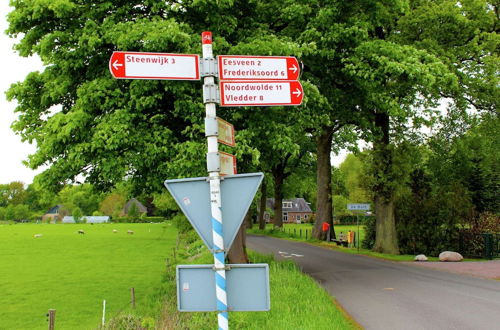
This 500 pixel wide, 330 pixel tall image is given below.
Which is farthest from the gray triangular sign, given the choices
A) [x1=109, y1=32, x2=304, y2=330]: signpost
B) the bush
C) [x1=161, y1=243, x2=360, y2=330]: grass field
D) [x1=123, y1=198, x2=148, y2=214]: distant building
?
[x1=123, y1=198, x2=148, y2=214]: distant building

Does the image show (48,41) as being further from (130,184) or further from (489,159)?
(489,159)

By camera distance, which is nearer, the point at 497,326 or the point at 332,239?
the point at 497,326

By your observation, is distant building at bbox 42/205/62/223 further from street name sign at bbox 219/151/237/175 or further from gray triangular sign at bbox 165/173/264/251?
gray triangular sign at bbox 165/173/264/251

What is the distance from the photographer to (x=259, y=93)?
4.80 metres

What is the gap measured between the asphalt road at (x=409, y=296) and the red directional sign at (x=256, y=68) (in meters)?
5.62

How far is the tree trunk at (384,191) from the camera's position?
21.8 m

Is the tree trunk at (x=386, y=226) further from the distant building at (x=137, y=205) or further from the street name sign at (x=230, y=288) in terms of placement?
the distant building at (x=137, y=205)

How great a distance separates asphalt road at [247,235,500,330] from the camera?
8930 mm

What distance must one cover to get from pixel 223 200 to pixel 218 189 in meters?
0.12

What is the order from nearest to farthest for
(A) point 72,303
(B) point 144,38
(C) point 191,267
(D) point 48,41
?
(C) point 191,267 → (B) point 144,38 → (D) point 48,41 → (A) point 72,303

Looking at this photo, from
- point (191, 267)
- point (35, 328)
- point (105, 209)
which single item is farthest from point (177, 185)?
point (105, 209)

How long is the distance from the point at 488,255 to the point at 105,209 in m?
121

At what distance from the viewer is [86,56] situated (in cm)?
1208

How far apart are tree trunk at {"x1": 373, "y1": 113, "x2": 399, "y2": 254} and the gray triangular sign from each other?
18247 mm
